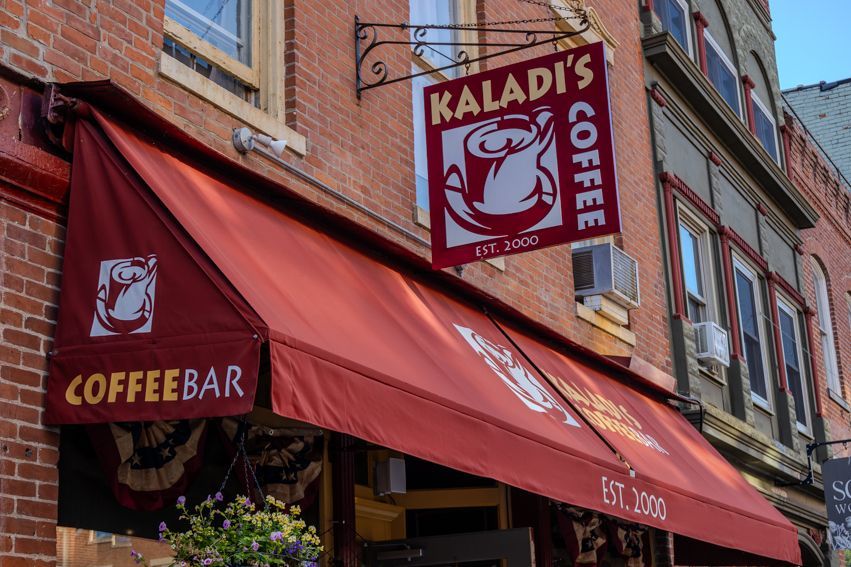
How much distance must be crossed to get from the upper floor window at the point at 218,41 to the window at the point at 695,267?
7.82m

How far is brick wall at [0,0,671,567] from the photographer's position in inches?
218

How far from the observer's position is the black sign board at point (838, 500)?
642 inches

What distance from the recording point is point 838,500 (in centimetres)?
1650

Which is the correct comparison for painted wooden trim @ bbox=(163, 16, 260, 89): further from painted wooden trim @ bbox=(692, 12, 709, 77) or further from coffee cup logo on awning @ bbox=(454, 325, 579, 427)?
painted wooden trim @ bbox=(692, 12, 709, 77)

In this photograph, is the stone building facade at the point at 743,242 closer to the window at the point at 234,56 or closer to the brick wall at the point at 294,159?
the brick wall at the point at 294,159

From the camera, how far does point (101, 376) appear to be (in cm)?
541

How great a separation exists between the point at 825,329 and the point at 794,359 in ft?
9.98

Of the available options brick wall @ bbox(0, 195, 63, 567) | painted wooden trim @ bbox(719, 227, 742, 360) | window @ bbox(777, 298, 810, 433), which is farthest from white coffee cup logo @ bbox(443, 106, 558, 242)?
window @ bbox(777, 298, 810, 433)

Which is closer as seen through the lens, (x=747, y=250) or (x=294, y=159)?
(x=294, y=159)

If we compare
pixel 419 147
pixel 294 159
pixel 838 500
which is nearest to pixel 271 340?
pixel 294 159

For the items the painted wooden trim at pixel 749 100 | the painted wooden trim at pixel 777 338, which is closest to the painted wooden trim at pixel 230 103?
the painted wooden trim at pixel 777 338

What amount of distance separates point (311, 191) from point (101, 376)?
3.00 meters

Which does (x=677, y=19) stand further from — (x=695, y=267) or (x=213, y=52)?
(x=213, y=52)

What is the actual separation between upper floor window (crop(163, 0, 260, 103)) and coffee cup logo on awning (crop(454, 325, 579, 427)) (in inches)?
86.4
